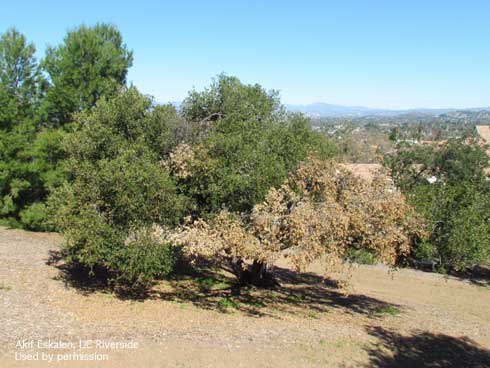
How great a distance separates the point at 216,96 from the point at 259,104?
1.68m

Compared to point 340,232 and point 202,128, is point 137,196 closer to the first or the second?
point 202,128

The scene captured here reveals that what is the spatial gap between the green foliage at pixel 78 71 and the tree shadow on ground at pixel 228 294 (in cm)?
907

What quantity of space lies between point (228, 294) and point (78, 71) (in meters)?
14.8

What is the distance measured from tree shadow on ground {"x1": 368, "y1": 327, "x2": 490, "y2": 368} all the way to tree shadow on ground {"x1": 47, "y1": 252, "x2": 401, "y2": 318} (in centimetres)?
176

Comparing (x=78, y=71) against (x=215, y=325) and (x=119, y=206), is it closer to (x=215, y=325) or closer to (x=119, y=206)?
(x=119, y=206)

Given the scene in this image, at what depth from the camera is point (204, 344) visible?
10.6 m

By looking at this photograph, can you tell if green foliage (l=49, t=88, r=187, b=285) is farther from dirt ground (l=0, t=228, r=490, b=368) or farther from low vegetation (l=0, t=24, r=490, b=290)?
dirt ground (l=0, t=228, r=490, b=368)

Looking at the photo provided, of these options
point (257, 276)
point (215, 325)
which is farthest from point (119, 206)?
point (257, 276)

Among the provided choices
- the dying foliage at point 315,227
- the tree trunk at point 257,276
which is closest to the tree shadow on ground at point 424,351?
the dying foliage at point 315,227

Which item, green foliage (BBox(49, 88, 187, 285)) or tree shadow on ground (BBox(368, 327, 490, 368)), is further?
green foliage (BBox(49, 88, 187, 285))

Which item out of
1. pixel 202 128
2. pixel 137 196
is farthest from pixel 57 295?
pixel 202 128

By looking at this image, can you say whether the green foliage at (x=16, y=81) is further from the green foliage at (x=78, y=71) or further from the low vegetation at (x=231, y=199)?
the low vegetation at (x=231, y=199)

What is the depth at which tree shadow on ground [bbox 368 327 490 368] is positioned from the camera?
36.3 feet

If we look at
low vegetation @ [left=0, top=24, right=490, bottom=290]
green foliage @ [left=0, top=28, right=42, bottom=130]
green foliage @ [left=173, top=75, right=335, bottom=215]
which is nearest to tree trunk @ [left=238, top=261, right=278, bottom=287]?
low vegetation @ [left=0, top=24, right=490, bottom=290]
